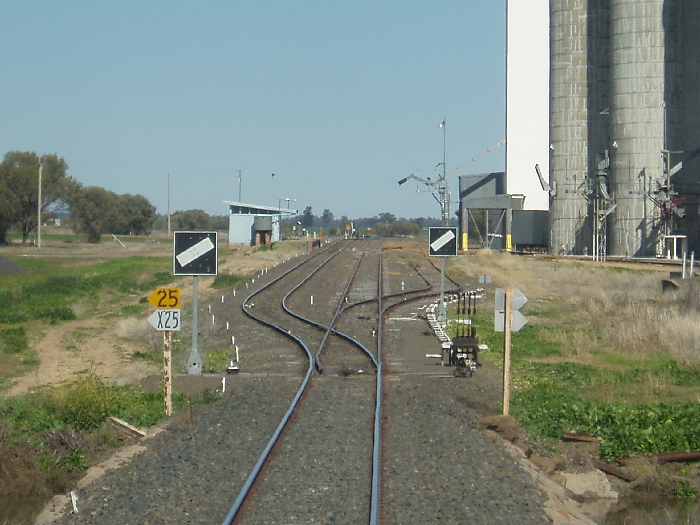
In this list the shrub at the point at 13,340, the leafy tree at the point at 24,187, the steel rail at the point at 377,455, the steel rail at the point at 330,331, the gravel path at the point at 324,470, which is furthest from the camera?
the leafy tree at the point at 24,187

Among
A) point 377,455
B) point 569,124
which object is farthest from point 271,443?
point 569,124

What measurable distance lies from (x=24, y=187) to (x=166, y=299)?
85578 millimetres

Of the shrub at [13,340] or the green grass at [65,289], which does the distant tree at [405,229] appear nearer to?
the green grass at [65,289]

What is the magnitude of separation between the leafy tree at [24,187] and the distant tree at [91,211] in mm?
5424

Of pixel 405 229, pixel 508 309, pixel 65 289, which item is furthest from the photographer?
pixel 405 229

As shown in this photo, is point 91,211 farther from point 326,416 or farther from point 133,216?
point 326,416

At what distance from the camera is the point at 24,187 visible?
9119cm

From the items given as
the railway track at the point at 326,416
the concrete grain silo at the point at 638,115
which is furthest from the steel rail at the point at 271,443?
the concrete grain silo at the point at 638,115

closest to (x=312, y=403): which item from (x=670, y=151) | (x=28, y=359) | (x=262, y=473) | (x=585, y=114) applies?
(x=262, y=473)

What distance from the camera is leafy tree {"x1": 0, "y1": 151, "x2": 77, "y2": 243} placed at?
9000 cm

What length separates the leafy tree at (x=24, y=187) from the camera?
3543 inches

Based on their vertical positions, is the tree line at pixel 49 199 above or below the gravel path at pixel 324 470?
above

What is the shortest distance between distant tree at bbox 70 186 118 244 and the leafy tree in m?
5.42

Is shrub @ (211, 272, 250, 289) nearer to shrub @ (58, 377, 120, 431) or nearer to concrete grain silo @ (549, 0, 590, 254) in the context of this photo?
shrub @ (58, 377, 120, 431)
